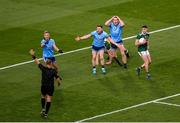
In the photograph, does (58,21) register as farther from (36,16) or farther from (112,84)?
(112,84)

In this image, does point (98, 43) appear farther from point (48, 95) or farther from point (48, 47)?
point (48, 95)

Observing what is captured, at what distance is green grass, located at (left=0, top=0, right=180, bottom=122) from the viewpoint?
30719mm

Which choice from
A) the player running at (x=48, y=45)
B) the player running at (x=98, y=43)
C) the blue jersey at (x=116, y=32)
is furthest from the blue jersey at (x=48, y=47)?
the blue jersey at (x=116, y=32)

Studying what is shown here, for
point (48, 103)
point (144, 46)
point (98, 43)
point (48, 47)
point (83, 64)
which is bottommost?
point (48, 103)

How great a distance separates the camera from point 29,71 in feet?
118

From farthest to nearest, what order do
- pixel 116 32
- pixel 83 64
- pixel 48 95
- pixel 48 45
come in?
pixel 83 64 < pixel 116 32 < pixel 48 45 < pixel 48 95

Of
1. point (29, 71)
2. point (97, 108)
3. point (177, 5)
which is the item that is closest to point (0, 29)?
point (29, 71)

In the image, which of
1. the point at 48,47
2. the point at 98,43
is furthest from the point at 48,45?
the point at 98,43

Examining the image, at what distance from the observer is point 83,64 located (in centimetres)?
3672

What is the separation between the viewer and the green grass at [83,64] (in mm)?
30719

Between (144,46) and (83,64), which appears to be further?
(83,64)

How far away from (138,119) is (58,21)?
15163 millimetres

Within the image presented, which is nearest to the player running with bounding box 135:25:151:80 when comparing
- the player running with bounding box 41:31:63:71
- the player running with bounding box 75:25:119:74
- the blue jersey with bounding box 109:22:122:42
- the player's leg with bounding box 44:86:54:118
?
the player running with bounding box 75:25:119:74

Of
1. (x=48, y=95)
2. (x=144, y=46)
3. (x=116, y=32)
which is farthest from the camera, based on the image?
(x=116, y=32)
